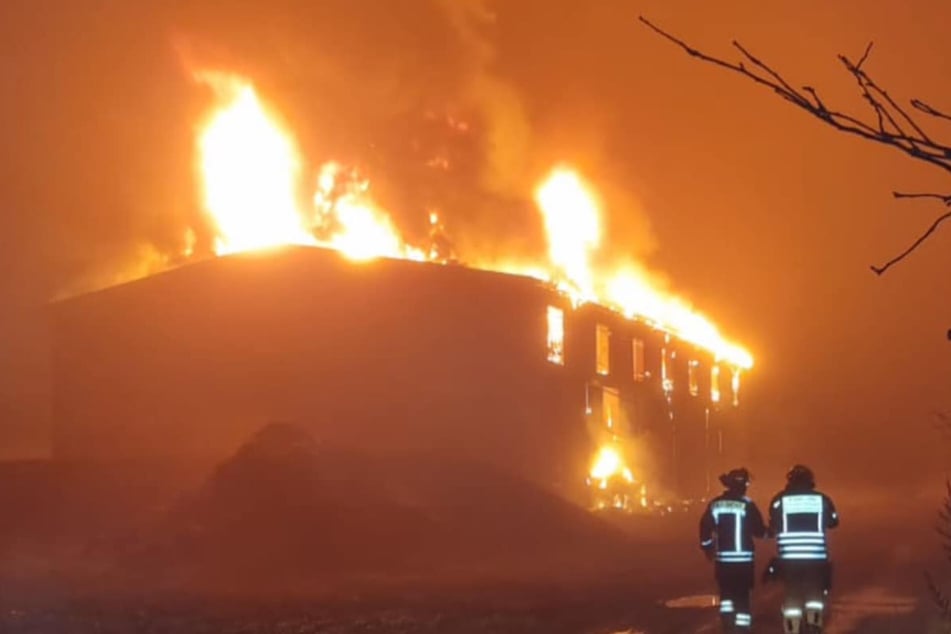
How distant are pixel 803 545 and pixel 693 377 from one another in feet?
130

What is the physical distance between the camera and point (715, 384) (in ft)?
177

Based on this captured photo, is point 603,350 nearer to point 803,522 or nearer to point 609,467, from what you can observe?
point 609,467

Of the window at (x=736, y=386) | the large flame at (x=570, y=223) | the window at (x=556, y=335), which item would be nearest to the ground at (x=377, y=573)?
the window at (x=556, y=335)

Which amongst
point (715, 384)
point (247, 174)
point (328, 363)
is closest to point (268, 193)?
point (247, 174)

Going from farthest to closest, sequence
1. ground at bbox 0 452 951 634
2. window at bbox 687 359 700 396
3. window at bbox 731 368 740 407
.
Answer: window at bbox 731 368 740 407, window at bbox 687 359 700 396, ground at bbox 0 452 951 634

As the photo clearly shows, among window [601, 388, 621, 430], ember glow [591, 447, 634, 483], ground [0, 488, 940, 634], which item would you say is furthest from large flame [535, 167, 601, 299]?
ground [0, 488, 940, 634]

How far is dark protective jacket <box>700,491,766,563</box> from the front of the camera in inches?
465

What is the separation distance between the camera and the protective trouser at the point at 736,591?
39.1ft

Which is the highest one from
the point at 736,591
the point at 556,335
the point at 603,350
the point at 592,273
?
the point at 592,273

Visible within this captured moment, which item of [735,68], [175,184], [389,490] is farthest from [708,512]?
[175,184]

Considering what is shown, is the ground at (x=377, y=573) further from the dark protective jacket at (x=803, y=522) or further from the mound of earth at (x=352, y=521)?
the dark protective jacket at (x=803, y=522)

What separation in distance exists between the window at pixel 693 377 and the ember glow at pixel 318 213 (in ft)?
4.01

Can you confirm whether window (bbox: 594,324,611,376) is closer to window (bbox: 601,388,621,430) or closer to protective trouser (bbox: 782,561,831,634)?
window (bbox: 601,388,621,430)

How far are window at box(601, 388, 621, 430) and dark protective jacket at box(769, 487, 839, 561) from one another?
2938 cm
